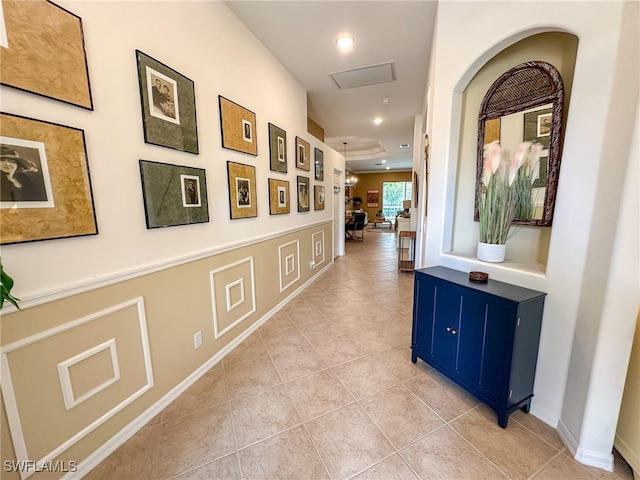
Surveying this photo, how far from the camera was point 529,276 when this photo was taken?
5.18 ft

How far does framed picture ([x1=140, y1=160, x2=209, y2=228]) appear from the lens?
157cm

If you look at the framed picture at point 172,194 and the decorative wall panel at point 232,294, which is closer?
the framed picture at point 172,194

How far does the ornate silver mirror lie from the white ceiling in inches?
42.8

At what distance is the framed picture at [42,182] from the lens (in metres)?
1.01

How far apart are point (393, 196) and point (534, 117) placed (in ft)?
43.1

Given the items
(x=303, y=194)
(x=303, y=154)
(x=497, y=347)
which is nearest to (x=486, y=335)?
(x=497, y=347)

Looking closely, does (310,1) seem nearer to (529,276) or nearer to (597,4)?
(597,4)

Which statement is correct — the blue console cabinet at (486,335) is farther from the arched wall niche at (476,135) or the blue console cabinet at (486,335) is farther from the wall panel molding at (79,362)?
the wall panel molding at (79,362)

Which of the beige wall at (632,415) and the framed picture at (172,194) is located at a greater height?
the framed picture at (172,194)

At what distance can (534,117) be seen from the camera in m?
1.66

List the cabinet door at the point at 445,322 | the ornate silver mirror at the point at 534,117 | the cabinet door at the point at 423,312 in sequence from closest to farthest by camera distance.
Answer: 1. the ornate silver mirror at the point at 534,117
2. the cabinet door at the point at 445,322
3. the cabinet door at the point at 423,312

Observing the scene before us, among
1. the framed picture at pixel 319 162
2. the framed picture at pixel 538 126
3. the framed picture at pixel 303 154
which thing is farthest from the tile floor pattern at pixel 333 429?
the framed picture at pixel 319 162

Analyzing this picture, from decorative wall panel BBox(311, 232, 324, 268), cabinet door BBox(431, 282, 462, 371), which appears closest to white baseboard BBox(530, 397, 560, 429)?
cabinet door BBox(431, 282, 462, 371)

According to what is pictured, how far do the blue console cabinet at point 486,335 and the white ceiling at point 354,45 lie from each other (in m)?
2.38
